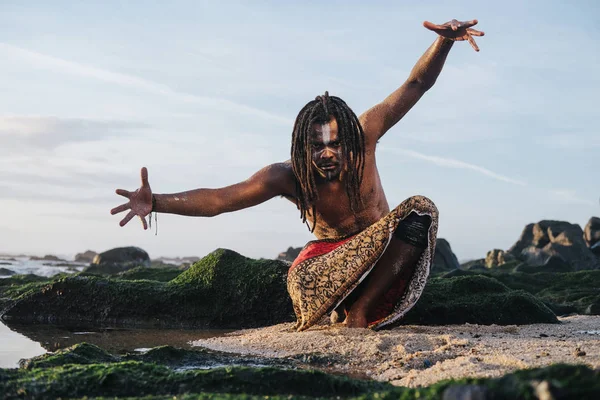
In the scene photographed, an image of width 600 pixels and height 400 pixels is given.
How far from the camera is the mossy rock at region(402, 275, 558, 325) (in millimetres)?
7746

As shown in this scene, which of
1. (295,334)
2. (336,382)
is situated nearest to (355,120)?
(295,334)

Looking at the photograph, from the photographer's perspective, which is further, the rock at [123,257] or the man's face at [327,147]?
the rock at [123,257]

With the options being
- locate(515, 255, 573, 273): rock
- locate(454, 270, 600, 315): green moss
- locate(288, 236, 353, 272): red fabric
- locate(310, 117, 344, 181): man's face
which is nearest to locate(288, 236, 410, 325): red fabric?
locate(288, 236, 353, 272): red fabric

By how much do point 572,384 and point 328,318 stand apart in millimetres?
4950

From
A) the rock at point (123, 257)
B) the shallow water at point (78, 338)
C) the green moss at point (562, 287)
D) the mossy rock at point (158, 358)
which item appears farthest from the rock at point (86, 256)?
the mossy rock at point (158, 358)

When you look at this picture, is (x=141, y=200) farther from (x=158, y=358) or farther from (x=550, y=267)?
(x=550, y=267)

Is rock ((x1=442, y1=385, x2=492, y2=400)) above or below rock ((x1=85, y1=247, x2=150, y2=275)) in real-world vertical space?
below

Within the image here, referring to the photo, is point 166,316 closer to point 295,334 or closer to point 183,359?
point 295,334

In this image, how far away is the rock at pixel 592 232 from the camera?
2611cm

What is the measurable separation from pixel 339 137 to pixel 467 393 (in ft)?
13.9

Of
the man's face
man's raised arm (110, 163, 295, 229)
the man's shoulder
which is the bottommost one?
man's raised arm (110, 163, 295, 229)

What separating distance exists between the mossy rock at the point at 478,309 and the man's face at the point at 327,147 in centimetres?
216

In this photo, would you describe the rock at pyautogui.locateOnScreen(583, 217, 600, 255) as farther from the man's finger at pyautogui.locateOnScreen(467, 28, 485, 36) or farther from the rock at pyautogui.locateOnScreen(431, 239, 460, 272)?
the man's finger at pyautogui.locateOnScreen(467, 28, 485, 36)

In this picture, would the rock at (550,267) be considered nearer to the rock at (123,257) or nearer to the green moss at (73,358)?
the rock at (123,257)
